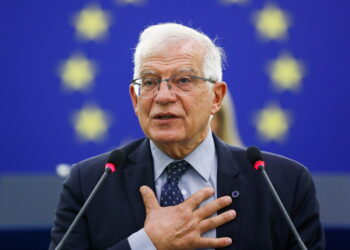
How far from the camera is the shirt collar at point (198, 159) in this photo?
211 cm

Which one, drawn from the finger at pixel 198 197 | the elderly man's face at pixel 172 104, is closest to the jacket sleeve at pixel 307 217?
the finger at pixel 198 197

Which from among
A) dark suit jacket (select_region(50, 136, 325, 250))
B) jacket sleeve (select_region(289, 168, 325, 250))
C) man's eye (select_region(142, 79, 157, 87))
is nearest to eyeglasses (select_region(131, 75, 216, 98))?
man's eye (select_region(142, 79, 157, 87))

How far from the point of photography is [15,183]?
2.91 metres

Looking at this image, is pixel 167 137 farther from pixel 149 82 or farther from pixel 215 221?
pixel 215 221

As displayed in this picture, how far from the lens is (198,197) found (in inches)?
77.7

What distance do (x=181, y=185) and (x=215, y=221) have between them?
0.69 feet

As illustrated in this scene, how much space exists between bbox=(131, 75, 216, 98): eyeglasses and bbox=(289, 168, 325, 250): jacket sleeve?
50 centimetres

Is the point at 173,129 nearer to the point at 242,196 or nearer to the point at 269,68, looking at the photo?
the point at 242,196

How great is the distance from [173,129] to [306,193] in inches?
20.0

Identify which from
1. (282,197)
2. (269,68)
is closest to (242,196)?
(282,197)

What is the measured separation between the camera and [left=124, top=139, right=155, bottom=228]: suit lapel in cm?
204

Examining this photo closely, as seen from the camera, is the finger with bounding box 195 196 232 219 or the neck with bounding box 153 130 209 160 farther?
the neck with bounding box 153 130 209 160

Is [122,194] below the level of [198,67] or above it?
below

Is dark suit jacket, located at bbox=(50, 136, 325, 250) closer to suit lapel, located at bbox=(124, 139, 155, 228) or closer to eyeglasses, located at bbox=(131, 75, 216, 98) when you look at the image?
suit lapel, located at bbox=(124, 139, 155, 228)
